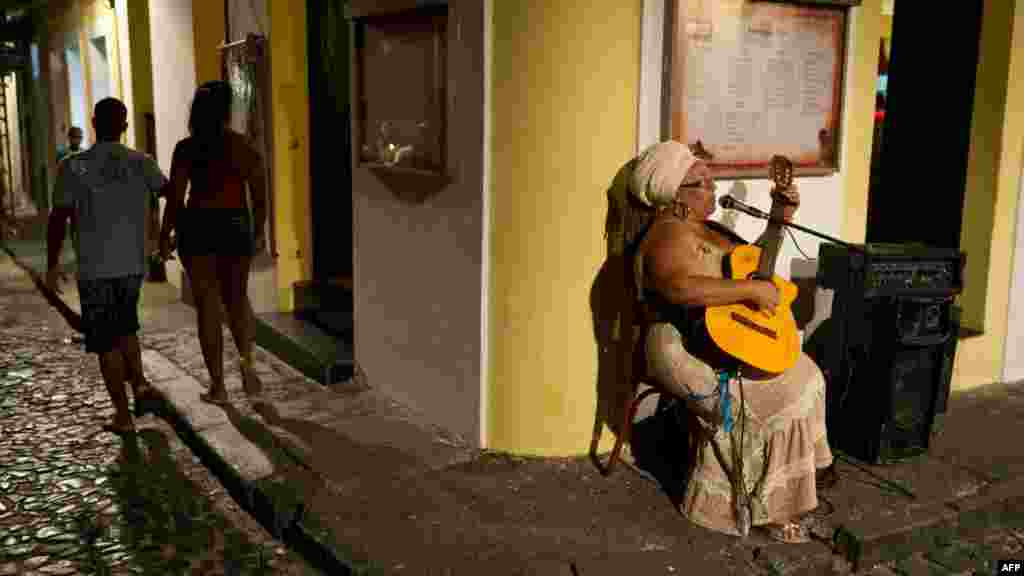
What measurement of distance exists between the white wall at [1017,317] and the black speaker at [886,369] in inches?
61.0

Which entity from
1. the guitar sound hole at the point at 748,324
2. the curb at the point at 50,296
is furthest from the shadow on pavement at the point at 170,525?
the guitar sound hole at the point at 748,324

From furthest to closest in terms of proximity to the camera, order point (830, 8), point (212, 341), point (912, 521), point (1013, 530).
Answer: point (212, 341)
point (830, 8)
point (1013, 530)
point (912, 521)

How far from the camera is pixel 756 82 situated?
4.89m

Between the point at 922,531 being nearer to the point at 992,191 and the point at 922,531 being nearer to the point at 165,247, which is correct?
→ the point at 992,191

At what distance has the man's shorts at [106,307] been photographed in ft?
17.8

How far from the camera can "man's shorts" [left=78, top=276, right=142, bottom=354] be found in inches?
213

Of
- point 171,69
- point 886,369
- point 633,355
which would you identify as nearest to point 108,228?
point 633,355

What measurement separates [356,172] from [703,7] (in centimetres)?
230

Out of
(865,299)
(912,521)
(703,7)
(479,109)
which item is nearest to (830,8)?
(703,7)

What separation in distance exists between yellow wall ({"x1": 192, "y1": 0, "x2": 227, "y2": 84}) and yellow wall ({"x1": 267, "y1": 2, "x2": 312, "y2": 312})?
134cm

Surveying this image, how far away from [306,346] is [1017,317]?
15.5ft

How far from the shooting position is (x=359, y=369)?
20.0 ft

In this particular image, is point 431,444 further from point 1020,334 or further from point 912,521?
point 1020,334

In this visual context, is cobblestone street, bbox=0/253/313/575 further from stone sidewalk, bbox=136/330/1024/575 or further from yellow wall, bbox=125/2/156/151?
yellow wall, bbox=125/2/156/151
